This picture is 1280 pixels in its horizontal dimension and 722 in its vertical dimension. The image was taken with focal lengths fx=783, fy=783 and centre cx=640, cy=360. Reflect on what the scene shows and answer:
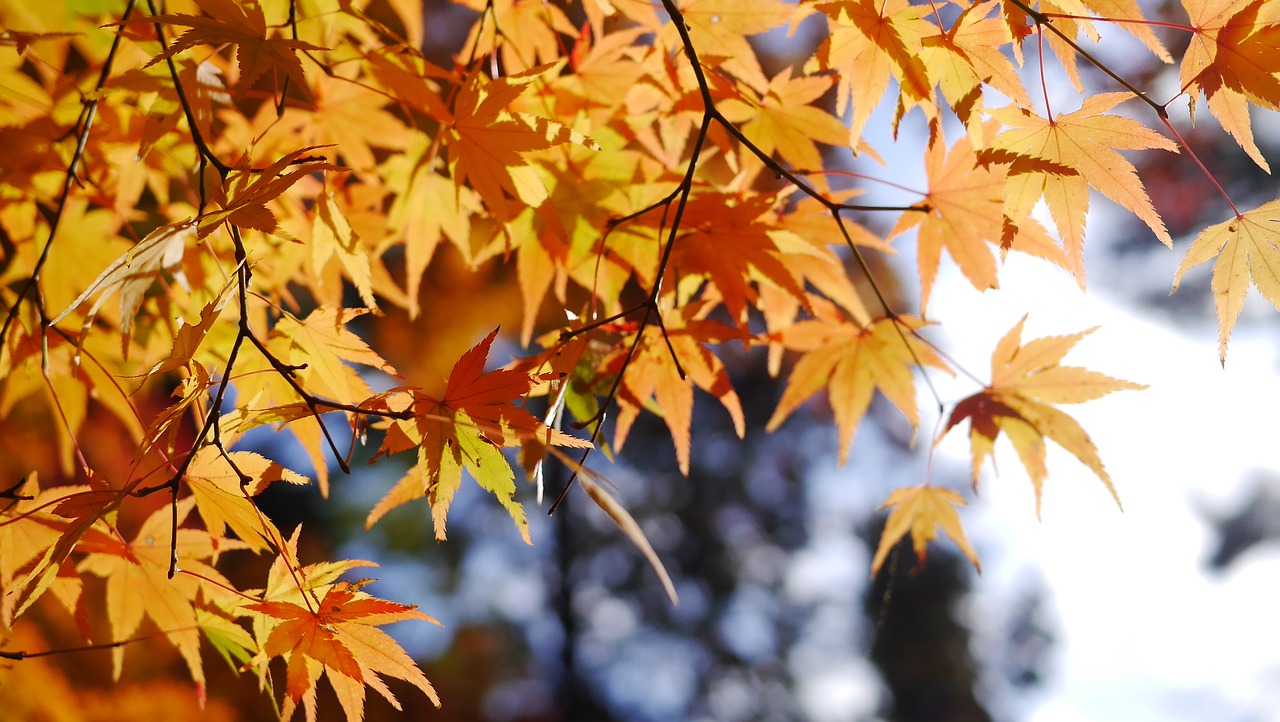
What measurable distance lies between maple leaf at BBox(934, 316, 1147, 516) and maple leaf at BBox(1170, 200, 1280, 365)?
0.57ft

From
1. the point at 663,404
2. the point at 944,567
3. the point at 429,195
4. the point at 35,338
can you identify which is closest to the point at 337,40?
the point at 429,195

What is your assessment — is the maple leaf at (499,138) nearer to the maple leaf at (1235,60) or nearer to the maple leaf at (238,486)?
the maple leaf at (238,486)

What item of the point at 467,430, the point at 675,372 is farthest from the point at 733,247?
the point at 467,430

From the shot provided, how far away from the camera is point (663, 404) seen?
3.12 ft

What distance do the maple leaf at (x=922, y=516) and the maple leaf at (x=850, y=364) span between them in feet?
0.39

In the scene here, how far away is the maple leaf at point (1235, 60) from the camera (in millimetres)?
599

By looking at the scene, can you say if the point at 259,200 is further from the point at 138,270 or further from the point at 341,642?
the point at 341,642

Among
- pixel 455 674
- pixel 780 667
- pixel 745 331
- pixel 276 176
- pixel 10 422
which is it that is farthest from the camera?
pixel 780 667

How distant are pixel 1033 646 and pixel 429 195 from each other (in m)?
7.71

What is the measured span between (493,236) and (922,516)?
72 centimetres

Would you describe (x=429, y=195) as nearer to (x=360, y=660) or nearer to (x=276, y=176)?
(x=276, y=176)

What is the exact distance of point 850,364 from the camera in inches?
42.1

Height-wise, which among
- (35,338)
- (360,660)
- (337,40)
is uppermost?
(337,40)

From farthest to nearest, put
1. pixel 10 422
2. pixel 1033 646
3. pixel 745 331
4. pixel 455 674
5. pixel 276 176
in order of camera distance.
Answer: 1. pixel 1033 646
2. pixel 455 674
3. pixel 10 422
4. pixel 745 331
5. pixel 276 176
